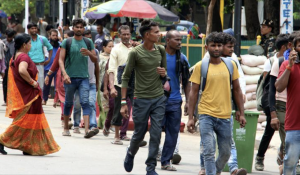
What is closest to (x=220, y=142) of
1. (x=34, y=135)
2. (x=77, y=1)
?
(x=34, y=135)

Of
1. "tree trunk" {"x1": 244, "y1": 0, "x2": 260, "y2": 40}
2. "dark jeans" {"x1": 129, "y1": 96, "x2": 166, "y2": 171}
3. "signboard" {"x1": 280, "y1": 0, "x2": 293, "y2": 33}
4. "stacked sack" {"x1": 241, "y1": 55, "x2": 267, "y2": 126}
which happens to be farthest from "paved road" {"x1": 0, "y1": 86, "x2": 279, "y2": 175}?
"tree trunk" {"x1": 244, "y1": 0, "x2": 260, "y2": 40}

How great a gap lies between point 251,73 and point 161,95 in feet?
20.4

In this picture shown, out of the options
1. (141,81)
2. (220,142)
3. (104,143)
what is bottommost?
(104,143)

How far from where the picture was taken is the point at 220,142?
7.84 m

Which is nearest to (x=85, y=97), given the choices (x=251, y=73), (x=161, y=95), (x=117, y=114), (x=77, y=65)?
(x=77, y=65)

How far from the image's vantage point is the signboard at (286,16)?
15516mm

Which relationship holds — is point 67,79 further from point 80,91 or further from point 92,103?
point 92,103

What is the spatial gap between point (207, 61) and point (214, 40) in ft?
0.79

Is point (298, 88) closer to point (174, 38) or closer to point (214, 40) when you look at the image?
point (214, 40)

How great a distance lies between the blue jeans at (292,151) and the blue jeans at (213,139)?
2.65 feet

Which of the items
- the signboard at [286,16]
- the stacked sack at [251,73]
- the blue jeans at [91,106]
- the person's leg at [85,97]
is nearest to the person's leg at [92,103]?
the blue jeans at [91,106]

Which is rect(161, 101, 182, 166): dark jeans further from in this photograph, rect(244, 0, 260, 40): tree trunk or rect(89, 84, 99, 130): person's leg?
rect(244, 0, 260, 40): tree trunk

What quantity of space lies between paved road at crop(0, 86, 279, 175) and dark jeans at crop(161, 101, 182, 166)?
20 cm

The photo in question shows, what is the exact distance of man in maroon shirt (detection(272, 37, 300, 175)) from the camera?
700 cm
